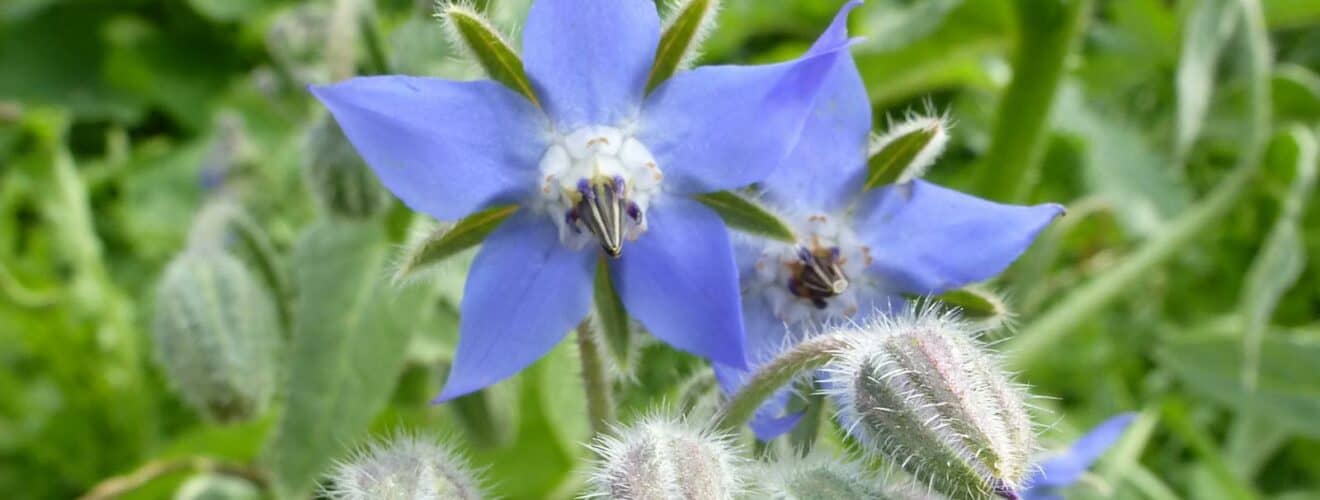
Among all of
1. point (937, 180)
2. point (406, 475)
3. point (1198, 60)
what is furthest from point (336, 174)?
point (937, 180)

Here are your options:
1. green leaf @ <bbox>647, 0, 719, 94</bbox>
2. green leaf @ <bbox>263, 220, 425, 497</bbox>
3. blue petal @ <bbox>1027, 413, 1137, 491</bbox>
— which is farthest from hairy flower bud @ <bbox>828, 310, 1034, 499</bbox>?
green leaf @ <bbox>263, 220, 425, 497</bbox>

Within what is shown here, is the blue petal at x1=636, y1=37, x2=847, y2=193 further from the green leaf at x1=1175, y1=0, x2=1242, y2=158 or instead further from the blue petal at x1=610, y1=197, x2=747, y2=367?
the green leaf at x1=1175, y1=0, x2=1242, y2=158

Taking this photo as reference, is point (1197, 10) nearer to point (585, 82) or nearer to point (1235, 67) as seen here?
point (1235, 67)

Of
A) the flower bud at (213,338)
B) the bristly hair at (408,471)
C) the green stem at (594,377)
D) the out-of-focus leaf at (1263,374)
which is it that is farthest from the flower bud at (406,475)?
the out-of-focus leaf at (1263,374)

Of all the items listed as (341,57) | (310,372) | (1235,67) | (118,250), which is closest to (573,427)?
(310,372)

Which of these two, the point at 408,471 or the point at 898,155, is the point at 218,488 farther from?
the point at 898,155
